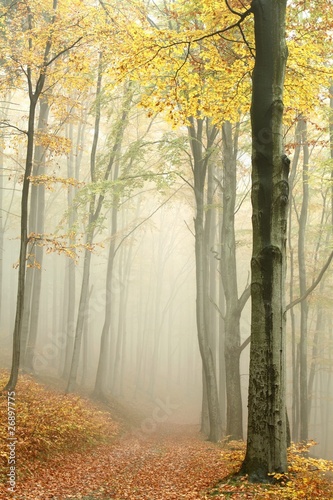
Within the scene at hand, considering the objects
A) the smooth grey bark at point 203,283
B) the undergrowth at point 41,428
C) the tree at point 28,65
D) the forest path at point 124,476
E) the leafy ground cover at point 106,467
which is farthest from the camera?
the smooth grey bark at point 203,283

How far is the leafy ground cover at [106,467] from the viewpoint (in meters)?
5.38

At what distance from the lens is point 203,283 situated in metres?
13.8

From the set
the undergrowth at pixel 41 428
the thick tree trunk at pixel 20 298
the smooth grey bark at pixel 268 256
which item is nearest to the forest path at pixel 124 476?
the undergrowth at pixel 41 428

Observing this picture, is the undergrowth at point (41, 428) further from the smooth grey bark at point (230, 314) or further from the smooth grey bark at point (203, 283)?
the smooth grey bark at point (230, 314)

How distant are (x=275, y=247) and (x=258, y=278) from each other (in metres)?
0.46

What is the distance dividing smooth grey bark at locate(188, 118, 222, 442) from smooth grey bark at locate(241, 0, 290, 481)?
7.05 metres

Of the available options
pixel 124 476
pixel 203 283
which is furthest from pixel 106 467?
pixel 203 283

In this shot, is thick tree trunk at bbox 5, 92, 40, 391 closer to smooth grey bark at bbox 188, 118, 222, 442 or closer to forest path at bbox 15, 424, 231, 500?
forest path at bbox 15, 424, 231, 500

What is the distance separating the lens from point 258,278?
568 cm

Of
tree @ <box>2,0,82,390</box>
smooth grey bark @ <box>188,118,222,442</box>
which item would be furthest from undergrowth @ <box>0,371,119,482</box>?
smooth grey bark @ <box>188,118,222,442</box>

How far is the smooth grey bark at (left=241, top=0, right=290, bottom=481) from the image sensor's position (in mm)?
5379

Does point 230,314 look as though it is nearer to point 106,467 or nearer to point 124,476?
point 106,467

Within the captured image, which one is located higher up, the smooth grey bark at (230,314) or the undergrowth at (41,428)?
the smooth grey bark at (230,314)

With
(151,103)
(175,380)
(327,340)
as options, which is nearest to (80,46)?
(151,103)
